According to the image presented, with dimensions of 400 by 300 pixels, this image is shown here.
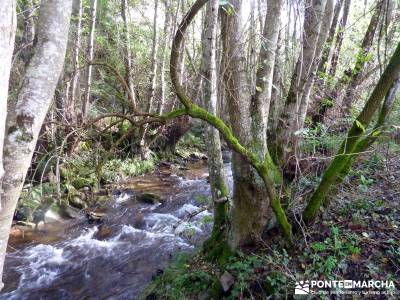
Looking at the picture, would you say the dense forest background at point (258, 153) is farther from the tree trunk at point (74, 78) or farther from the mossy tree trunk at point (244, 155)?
the tree trunk at point (74, 78)

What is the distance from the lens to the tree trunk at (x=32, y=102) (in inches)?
69.1

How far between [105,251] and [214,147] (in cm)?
359

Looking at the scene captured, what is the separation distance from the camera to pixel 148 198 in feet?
29.8

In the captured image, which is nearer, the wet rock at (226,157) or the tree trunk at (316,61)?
the tree trunk at (316,61)

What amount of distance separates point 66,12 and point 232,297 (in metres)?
3.16

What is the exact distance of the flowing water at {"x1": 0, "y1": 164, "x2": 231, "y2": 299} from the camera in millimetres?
5312

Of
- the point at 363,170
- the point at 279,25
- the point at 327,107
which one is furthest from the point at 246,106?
the point at 327,107

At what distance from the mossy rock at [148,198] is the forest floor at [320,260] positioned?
177 inches

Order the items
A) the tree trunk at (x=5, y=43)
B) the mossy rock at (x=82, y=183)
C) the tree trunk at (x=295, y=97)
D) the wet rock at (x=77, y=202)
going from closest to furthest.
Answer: the tree trunk at (x=5, y=43) → the tree trunk at (x=295, y=97) → the wet rock at (x=77, y=202) → the mossy rock at (x=82, y=183)

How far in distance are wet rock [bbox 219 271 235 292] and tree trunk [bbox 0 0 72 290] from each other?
2.48 m

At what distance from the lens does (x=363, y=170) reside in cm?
536

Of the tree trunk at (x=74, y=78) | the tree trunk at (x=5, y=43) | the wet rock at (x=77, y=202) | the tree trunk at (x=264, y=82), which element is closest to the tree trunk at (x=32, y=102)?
the tree trunk at (x=5, y=43)

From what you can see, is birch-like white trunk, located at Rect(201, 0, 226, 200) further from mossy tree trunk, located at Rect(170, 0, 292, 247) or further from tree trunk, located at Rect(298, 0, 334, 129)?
tree trunk, located at Rect(298, 0, 334, 129)

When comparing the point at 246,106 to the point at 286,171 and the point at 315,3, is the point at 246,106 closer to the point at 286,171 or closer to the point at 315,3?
the point at 286,171
